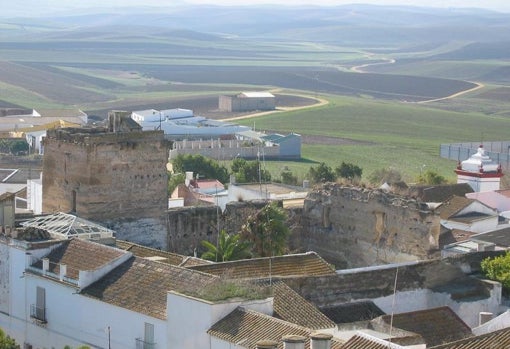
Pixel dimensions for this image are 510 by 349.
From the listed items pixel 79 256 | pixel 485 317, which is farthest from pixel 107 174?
pixel 485 317

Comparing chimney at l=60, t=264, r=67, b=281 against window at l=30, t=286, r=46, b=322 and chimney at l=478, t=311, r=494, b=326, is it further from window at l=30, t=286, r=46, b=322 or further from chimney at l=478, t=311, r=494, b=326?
chimney at l=478, t=311, r=494, b=326

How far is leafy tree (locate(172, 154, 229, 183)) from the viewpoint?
61062mm

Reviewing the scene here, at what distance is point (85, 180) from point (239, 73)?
158151 mm

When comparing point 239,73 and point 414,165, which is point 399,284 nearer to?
point 414,165

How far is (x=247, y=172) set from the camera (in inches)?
2360

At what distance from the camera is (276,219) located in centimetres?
3177

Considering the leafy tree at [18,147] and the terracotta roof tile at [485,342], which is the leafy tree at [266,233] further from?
the leafy tree at [18,147]

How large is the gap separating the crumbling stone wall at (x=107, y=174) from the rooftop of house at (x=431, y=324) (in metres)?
9.57

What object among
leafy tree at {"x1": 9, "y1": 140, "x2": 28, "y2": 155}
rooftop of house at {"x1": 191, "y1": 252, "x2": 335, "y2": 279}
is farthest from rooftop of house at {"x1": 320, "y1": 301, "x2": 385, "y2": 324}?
leafy tree at {"x1": 9, "y1": 140, "x2": 28, "y2": 155}

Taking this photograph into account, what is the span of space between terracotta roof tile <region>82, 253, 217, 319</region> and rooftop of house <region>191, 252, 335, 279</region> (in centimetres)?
91

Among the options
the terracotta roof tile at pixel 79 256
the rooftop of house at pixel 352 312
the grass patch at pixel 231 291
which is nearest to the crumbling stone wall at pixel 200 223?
the terracotta roof tile at pixel 79 256

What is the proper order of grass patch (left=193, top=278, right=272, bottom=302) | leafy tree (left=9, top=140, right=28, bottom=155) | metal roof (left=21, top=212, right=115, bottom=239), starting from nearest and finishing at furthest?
grass patch (left=193, top=278, right=272, bottom=302), metal roof (left=21, top=212, right=115, bottom=239), leafy tree (left=9, top=140, right=28, bottom=155)

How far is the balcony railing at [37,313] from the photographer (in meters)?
26.3

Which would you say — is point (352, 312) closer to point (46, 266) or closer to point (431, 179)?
point (46, 266)
